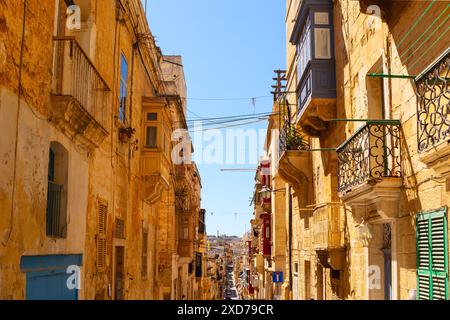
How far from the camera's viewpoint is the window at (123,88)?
12.7 metres

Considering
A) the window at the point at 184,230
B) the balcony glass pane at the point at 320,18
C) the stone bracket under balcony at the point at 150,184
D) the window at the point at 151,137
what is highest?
the balcony glass pane at the point at 320,18

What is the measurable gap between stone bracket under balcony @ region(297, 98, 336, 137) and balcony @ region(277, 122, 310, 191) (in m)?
1.60

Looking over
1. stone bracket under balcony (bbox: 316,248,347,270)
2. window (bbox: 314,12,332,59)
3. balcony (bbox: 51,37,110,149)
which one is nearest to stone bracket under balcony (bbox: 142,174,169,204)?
balcony (bbox: 51,37,110,149)

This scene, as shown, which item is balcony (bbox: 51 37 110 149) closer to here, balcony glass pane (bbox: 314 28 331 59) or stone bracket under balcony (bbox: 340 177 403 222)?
stone bracket under balcony (bbox: 340 177 403 222)

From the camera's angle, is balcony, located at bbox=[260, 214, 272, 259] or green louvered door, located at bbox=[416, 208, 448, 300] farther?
balcony, located at bbox=[260, 214, 272, 259]

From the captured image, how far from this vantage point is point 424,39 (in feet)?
22.4

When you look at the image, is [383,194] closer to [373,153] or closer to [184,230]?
[373,153]

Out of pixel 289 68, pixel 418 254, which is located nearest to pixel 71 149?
pixel 418 254

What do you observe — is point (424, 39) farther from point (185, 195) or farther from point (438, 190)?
point (185, 195)

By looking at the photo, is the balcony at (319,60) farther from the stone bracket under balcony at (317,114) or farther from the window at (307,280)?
the window at (307,280)

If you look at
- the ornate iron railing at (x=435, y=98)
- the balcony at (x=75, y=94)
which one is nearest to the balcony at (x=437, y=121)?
the ornate iron railing at (x=435, y=98)

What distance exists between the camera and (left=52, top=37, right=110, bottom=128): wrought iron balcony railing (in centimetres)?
768

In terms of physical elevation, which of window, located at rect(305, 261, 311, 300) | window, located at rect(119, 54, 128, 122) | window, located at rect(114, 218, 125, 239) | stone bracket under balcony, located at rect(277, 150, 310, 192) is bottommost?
window, located at rect(305, 261, 311, 300)

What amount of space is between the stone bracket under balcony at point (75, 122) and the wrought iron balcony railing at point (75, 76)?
86 millimetres
